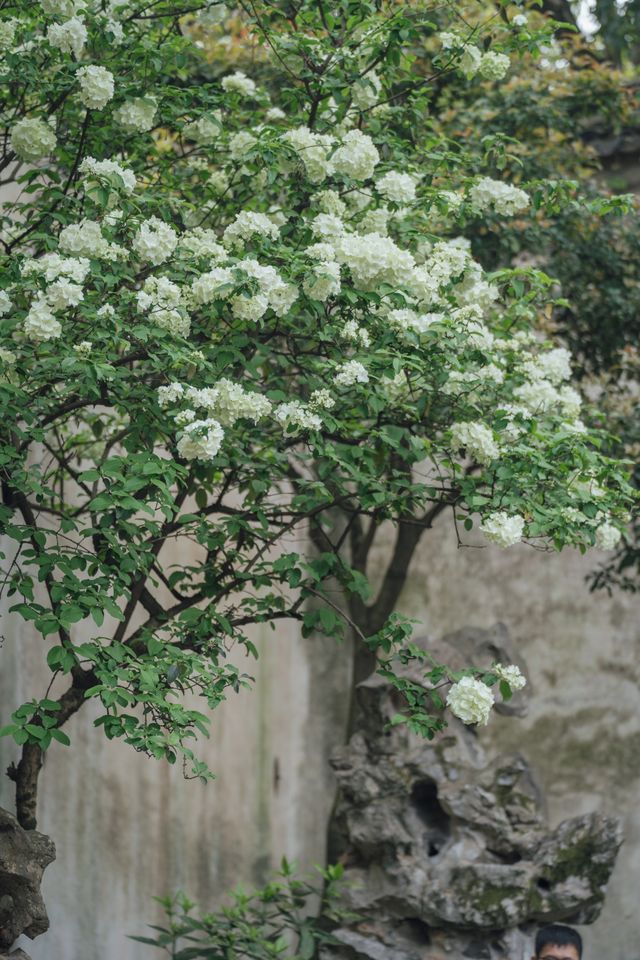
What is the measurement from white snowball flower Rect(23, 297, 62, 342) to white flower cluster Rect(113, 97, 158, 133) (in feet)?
3.72

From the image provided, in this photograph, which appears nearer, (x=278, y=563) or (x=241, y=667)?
(x=278, y=563)

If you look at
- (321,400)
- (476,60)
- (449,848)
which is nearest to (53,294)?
(321,400)

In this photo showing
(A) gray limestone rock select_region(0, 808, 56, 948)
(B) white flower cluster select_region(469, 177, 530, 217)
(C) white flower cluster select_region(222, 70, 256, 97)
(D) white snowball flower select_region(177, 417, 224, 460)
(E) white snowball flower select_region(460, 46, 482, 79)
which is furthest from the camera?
(C) white flower cluster select_region(222, 70, 256, 97)

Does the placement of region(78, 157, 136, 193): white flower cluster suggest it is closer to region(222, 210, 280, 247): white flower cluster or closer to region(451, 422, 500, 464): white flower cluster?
region(222, 210, 280, 247): white flower cluster

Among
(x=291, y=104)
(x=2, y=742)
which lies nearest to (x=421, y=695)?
(x=291, y=104)

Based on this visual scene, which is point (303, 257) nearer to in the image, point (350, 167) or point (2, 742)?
point (350, 167)

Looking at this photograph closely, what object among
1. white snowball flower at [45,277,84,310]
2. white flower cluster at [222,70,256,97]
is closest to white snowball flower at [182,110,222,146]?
white flower cluster at [222,70,256,97]

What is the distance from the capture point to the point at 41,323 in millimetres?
5137

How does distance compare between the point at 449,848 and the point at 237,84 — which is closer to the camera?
the point at 237,84

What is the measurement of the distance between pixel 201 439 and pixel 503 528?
3.93ft

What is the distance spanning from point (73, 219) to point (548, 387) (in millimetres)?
2088

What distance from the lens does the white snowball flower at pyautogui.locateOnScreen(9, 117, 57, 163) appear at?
5.75 metres

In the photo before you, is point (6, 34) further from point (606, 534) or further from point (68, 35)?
point (606, 534)

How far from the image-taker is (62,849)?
9297 millimetres
